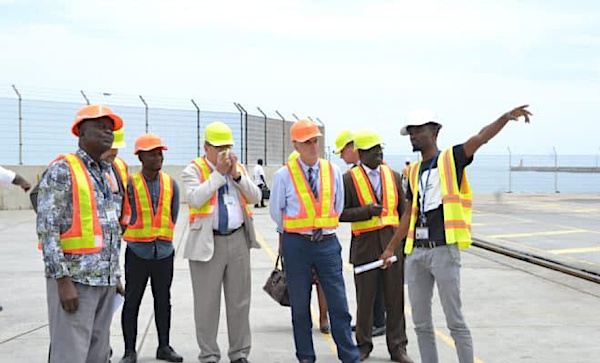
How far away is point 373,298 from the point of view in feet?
21.6

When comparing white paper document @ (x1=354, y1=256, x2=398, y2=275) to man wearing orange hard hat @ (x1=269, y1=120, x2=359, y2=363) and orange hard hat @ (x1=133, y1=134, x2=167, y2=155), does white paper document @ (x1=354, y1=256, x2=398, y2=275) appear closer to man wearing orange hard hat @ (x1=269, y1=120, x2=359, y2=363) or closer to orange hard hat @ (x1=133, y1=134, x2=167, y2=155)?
man wearing orange hard hat @ (x1=269, y1=120, x2=359, y2=363)

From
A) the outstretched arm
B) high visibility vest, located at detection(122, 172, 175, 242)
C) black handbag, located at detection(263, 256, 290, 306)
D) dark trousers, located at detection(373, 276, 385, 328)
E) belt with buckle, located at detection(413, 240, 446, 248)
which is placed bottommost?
dark trousers, located at detection(373, 276, 385, 328)

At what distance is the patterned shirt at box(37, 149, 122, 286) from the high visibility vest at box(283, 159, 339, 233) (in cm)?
184

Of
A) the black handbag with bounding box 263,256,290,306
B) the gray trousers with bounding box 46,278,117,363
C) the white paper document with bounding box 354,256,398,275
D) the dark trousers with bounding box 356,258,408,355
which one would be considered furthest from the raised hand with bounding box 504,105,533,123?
the black handbag with bounding box 263,256,290,306

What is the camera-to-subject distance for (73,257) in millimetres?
4270

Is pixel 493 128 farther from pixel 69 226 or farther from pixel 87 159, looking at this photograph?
pixel 69 226

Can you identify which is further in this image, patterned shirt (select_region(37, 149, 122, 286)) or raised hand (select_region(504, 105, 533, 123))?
raised hand (select_region(504, 105, 533, 123))

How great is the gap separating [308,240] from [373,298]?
979 millimetres

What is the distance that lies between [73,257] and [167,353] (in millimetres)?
2435

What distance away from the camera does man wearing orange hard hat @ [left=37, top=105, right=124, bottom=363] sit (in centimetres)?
419

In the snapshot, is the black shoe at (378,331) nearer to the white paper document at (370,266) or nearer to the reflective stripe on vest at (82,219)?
the white paper document at (370,266)

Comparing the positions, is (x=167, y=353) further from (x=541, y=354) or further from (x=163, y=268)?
(x=541, y=354)

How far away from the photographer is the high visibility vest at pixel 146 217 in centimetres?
645

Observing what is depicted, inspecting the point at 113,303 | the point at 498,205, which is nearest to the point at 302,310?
the point at 113,303
